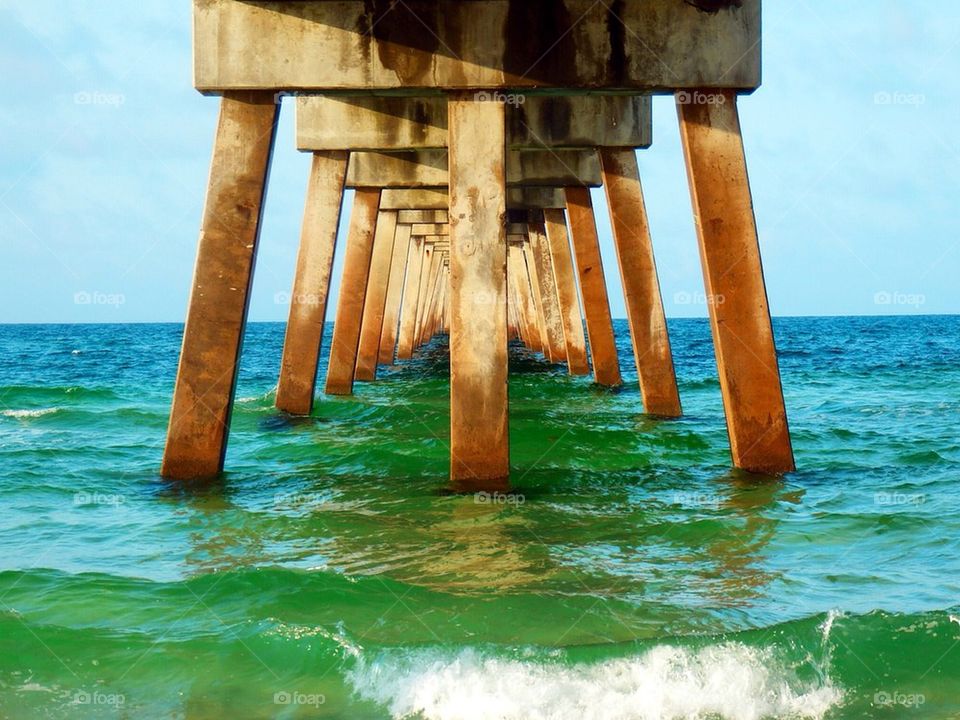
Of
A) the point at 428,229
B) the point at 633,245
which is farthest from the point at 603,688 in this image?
the point at 428,229

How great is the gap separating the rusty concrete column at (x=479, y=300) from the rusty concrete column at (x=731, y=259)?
1480 millimetres

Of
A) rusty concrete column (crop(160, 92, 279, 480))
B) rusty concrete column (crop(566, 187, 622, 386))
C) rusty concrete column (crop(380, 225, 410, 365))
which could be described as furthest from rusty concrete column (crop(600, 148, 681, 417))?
rusty concrete column (crop(380, 225, 410, 365))

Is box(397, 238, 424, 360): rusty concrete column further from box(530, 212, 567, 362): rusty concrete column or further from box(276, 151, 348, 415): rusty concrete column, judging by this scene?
box(276, 151, 348, 415): rusty concrete column

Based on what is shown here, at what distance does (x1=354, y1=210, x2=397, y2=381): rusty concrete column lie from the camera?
19547 mm

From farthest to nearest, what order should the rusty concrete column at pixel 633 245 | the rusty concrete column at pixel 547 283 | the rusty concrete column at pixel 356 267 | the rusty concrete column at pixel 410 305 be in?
the rusty concrete column at pixel 410 305, the rusty concrete column at pixel 547 283, the rusty concrete column at pixel 356 267, the rusty concrete column at pixel 633 245

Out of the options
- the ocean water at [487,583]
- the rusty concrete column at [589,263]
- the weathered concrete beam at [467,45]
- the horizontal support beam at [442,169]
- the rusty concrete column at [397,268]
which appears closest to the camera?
the ocean water at [487,583]

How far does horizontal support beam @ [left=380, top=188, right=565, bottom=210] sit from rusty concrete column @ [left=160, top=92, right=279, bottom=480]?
9.92 meters

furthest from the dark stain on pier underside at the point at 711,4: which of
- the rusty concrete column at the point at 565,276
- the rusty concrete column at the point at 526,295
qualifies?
the rusty concrete column at the point at 526,295

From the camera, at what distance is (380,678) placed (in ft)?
15.4

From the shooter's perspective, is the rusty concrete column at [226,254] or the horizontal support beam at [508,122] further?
the horizontal support beam at [508,122]

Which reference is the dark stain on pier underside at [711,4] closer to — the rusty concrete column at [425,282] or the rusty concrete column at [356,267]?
the rusty concrete column at [356,267]

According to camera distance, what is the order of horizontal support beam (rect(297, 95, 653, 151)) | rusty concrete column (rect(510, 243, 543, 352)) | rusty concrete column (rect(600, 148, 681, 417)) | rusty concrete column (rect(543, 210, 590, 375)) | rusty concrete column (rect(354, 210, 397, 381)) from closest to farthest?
horizontal support beam (rect(297, 95, 653, 151)) → rusty concrete column (rect(600, 148, 681, 417)) → rusty concrete column (rect(543, 210, 590, 375)) → rusty concrete column (rect(354, 210, 397, 381)) → rusty concrete column (rect(510, 243, 543, 352))

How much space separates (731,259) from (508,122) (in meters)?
4.56

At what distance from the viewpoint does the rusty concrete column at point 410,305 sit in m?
30.2
